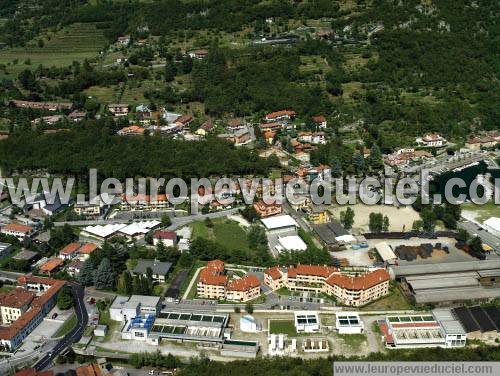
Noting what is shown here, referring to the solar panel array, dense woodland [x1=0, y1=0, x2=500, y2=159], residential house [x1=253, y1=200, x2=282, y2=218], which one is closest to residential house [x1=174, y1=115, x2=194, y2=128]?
dense woodland [x1=0, y1=0, x2=500, y2=159]

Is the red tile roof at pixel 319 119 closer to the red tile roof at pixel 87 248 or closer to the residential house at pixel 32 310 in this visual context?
the red tile roof at pixel 87 248

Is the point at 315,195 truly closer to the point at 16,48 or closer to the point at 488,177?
the point at 488,177

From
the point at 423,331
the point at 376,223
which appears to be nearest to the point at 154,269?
the point at 376,223

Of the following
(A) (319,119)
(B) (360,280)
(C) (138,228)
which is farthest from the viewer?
(A) (319,119)

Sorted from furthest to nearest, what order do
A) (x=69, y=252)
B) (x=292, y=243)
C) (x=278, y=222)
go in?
1. (x=278, y=222)
2. (x=292, y=243)
3. (x=69, y=252)

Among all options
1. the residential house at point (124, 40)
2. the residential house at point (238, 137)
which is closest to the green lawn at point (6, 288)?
the residential house at point (238, 137)

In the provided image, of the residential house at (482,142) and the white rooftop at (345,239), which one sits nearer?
the white rooftop at (345,239)

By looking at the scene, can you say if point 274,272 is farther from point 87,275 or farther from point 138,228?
point 138,228
